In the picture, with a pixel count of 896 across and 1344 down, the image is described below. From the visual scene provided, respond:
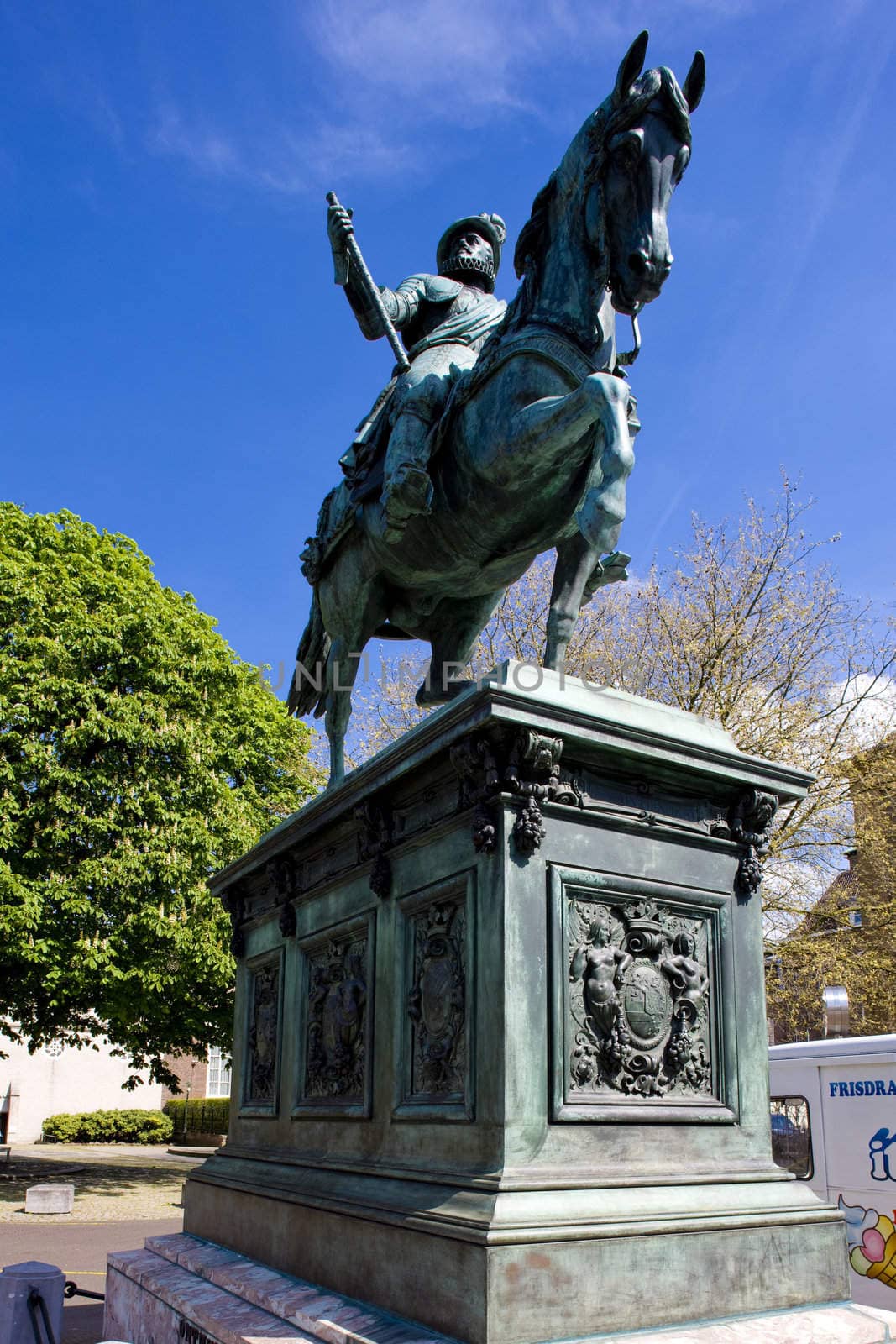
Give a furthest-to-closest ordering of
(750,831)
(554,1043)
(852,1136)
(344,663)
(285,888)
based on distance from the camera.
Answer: (852,1136) → (344,663) → (285,888) → (750,831) → (554,1043)

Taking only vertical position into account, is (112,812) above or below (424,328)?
below

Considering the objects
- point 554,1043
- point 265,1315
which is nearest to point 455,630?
point 554,1043

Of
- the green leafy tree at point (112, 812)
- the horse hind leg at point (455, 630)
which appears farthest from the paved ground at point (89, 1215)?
the horse hind leg at point (455, 630)

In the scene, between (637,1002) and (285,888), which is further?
(285,888)

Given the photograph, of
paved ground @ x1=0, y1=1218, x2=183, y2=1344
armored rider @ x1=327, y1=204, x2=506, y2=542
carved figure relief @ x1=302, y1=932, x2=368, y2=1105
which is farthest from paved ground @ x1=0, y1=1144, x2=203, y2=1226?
armored rider @ x1=327, y1=204, x2=506, y2=542

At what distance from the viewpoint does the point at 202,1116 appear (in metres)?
38.4

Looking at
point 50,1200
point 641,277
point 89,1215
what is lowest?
point 89,1215

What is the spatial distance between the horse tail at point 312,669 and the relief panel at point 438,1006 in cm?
280

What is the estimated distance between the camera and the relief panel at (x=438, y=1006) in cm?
440

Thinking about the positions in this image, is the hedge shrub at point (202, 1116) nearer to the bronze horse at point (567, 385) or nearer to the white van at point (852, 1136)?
the white van at point (852, 1136)

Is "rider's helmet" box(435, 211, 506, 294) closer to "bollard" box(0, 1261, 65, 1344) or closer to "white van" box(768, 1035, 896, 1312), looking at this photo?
"bollard" box(0, 1261, 65, 1344)

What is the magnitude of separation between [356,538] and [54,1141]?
37.9m

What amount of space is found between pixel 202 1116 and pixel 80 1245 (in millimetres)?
24408

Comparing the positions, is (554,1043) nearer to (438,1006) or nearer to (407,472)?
(438,1006)
